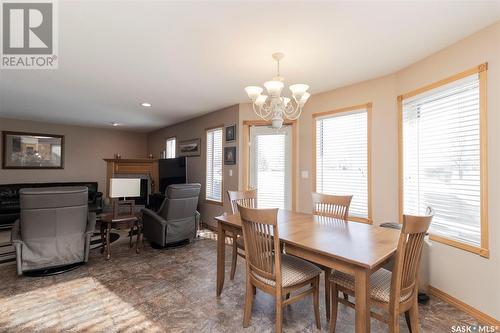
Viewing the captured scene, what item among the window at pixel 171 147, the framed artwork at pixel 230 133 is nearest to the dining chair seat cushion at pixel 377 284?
the framed artwork at pixel 230 133

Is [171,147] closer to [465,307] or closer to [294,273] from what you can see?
[294,273]

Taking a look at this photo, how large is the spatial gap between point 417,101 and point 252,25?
6.93 ft

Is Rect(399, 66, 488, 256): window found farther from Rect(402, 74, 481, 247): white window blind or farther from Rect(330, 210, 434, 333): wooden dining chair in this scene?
Rect(330, 210, 434, 333): wooden dining chair

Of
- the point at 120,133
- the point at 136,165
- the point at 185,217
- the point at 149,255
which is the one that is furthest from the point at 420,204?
the point at 120,133

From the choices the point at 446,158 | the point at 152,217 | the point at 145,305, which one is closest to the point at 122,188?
the point at 152,217

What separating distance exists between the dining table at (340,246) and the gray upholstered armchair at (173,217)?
1.47 meters

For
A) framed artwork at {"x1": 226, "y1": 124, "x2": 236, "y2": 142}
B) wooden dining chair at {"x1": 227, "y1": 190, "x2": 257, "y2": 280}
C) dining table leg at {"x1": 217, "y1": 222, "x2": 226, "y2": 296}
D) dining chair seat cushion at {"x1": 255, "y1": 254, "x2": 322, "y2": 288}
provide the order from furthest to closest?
1. framed artwork at {"x1": 226, "y1": 124, "x2": 236, "y2": 142}
2. wooden dining chair at {"x1": 227, "y1": 190, "x2": 257, "y2": 280}
3. dining table leg at {"x1": 217, "y1": 222, "x2": 226, "y2": 296}
4. dining chair seat cushion at {"x1": 255, "y1": 254, "x2": 322, "y2": 288}

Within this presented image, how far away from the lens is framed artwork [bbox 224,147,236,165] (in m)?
4.51

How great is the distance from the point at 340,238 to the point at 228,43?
203 cm

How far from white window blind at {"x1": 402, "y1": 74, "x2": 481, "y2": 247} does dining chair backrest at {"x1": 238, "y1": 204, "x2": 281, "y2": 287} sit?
75.2 inches

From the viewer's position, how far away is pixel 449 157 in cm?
239

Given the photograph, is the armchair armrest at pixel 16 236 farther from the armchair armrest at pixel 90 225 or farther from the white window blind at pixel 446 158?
the white window blind at pixel 446 158

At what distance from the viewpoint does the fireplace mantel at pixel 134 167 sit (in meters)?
6.07

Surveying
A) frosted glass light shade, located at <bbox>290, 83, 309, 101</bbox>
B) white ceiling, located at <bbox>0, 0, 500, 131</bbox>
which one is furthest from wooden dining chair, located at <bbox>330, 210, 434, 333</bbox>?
white ceiling, located at <bbox>0, 0, 500, 131</bbox>
